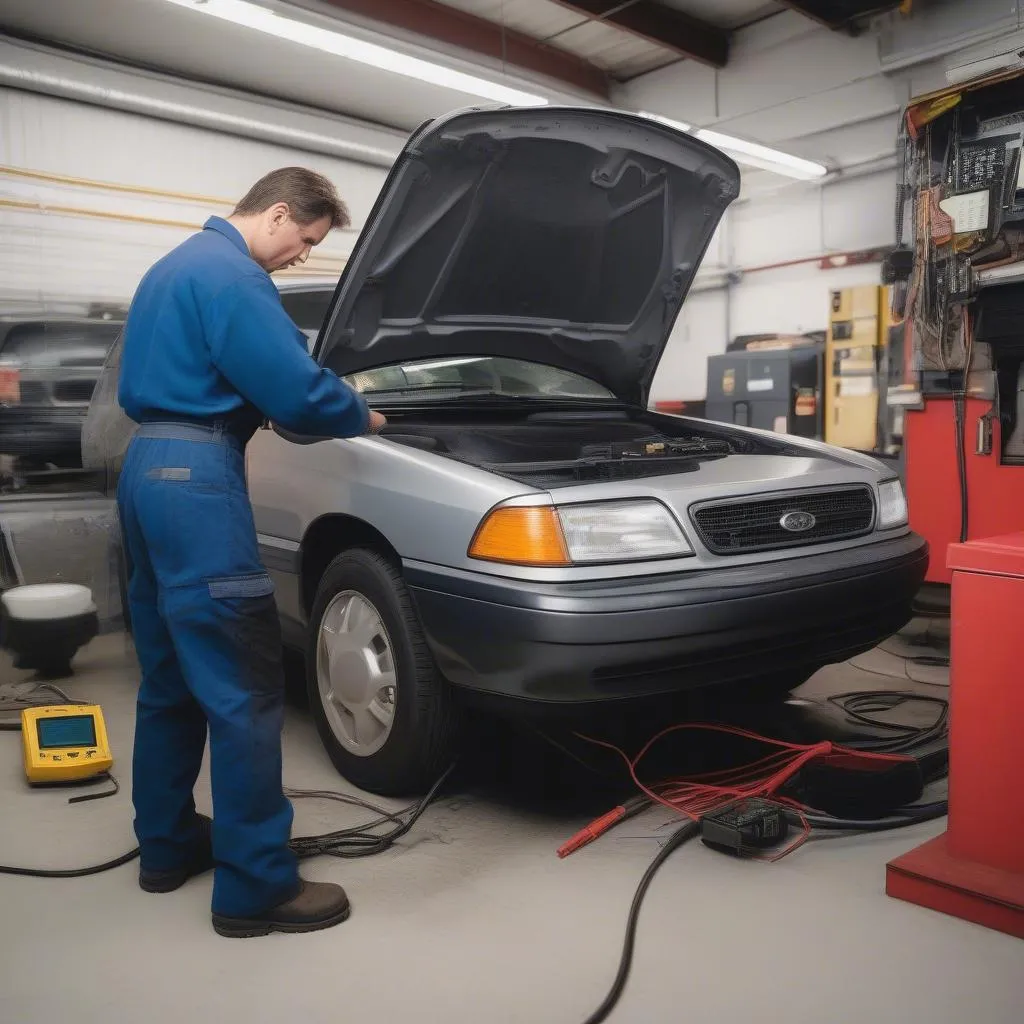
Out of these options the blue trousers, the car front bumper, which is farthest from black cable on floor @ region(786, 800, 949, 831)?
the blue trousers

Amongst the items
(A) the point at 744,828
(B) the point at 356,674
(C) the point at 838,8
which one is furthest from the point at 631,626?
(C) the point at 838,8

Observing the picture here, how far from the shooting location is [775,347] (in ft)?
32.0

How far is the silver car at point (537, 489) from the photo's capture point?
6.68 feet

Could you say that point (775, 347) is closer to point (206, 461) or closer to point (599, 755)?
point (599, 755)

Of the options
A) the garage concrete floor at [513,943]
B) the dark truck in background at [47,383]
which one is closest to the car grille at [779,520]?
the garage concrete floor at [513,943]

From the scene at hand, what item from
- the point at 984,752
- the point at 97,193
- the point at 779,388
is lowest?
the point at 984,752

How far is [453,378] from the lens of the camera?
2973 mm

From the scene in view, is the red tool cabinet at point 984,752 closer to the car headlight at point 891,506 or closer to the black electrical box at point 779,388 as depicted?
the car headlight at point 891,506

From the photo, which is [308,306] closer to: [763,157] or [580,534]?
[580,534]

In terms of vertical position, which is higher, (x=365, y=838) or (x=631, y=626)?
(x=631, y=626)

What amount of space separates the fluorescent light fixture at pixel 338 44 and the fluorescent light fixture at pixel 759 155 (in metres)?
2.16

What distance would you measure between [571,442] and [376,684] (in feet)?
2.82

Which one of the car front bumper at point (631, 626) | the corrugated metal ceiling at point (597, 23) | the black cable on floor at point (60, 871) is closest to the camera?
the car front bumper at point (631, 626)

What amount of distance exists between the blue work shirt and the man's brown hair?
142 millimetres
